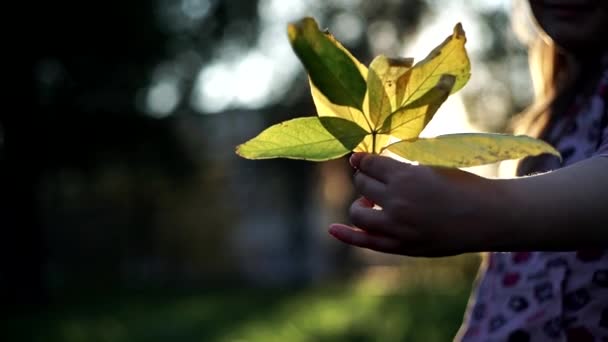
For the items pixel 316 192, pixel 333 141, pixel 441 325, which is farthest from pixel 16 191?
pixel 333 141

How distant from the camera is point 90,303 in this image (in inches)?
390

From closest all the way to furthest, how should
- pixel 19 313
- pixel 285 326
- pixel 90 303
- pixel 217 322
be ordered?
pixel 285 326
pixel 217 322
pixel 19 313
pixel 90 303

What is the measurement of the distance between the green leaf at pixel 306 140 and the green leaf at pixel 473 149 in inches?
2.5

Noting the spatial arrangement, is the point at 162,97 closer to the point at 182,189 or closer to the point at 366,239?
the point at 182,189

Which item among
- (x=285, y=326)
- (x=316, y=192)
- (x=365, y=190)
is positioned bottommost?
(x=316, y=192)

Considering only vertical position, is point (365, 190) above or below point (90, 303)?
above

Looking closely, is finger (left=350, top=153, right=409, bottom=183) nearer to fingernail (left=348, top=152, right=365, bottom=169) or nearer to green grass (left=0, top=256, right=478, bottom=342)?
fingernail (left=348, top=152, right=365, bottom=169)

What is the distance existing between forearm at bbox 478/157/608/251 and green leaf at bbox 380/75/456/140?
0.09 m

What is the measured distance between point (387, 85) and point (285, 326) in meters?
5.52

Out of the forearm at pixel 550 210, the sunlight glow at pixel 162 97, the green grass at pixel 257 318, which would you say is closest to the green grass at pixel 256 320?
the green grass at pixel 257 318

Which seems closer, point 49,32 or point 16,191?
point 49,32

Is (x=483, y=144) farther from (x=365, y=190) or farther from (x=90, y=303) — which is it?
(x=90, y=303)

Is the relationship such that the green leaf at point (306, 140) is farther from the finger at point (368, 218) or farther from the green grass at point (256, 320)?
the green grass at point (256, 320)

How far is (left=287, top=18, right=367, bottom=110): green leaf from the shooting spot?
66cm
